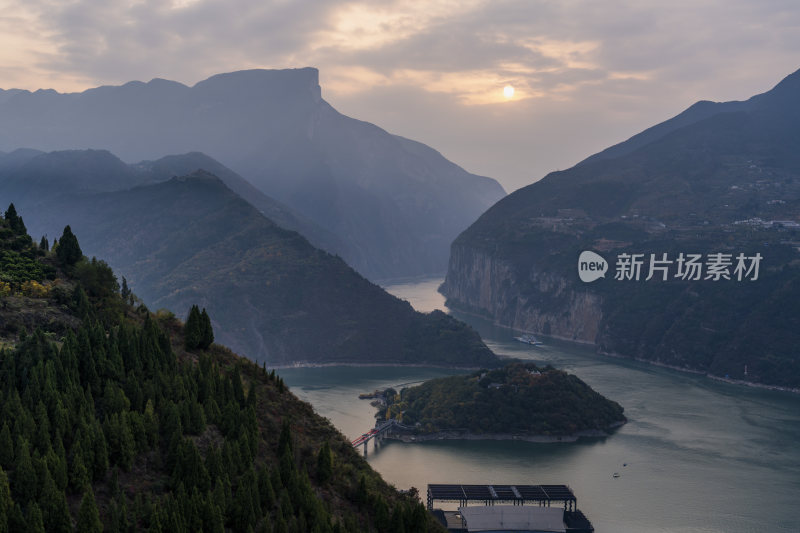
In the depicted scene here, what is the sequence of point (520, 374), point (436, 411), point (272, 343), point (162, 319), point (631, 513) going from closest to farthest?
point (162, 319) < point (631, 513) < point (436, 411) < point (520, 374) < point (272, 343)

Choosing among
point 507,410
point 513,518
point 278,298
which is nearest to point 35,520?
point 513,518

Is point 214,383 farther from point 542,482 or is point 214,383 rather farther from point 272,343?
point 272,343

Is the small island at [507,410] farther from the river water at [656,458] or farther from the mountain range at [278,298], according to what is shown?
the mountain range at [278,298]

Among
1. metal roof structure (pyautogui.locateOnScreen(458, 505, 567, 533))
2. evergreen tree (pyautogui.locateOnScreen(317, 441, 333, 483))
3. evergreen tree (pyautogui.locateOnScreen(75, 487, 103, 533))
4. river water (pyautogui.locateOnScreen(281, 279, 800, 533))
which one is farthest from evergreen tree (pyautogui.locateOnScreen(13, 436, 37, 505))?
river water (pyautogui.locateOnScreen(281, 279, 800, 533))

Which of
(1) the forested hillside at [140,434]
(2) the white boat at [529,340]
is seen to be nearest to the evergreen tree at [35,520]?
(1) the forested hillside at [140,434]

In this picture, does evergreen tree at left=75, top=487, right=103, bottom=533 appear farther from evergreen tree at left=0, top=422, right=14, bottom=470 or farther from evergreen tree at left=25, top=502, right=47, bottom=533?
evergreen tree at left=0, top=422, right=14, bottom=470

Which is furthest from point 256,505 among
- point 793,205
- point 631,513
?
point 793,205
